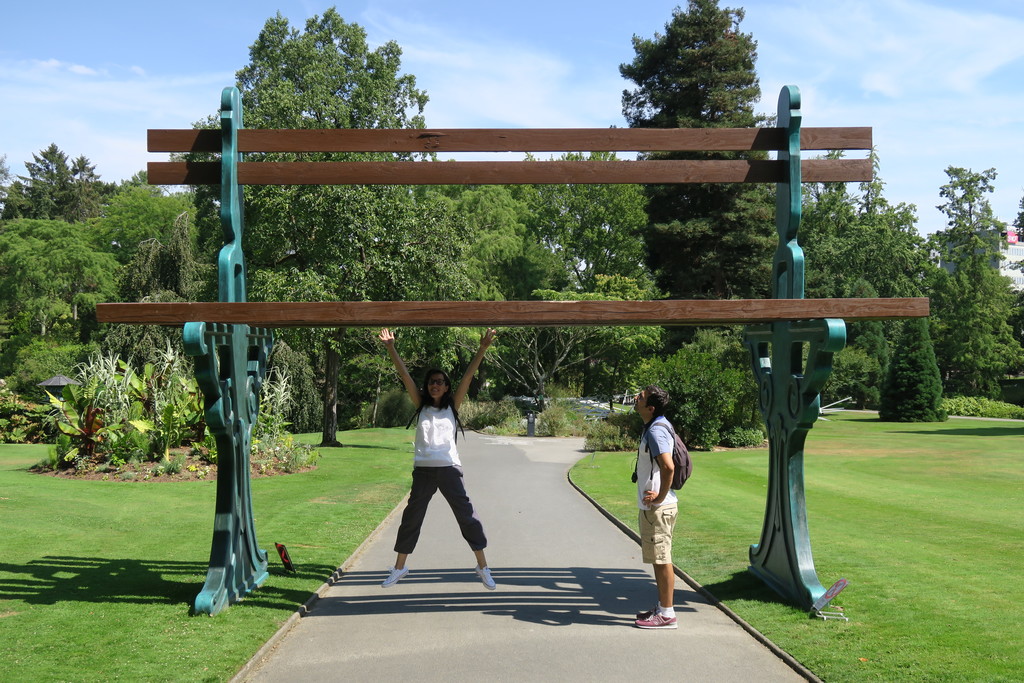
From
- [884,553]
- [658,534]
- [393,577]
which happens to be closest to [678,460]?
[658,534]

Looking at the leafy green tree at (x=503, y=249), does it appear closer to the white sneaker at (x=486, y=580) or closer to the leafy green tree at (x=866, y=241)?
the leafy green tree at (x=866, y=241)

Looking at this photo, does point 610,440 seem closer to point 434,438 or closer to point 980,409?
point 434,438

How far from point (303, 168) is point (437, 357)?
21628 millimetres

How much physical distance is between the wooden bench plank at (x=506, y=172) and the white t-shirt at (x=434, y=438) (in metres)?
1.98

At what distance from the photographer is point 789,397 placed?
7.30m

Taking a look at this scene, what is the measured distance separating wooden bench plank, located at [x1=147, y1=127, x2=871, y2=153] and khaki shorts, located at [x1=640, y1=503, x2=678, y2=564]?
3.03 m

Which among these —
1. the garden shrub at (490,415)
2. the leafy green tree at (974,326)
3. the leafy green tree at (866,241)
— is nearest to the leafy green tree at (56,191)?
the garden shrub at (490,415)

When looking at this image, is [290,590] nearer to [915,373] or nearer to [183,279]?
[183,279]

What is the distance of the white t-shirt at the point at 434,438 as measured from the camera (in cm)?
738

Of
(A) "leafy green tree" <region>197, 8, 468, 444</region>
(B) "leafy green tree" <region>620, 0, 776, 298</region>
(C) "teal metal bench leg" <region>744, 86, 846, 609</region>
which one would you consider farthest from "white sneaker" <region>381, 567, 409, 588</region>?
(B) "leafy green tree" <region>620, 0, 776, 298</region>

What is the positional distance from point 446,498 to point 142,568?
3.37 meters

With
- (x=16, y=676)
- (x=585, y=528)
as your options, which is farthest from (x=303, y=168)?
(x=585, y=528)

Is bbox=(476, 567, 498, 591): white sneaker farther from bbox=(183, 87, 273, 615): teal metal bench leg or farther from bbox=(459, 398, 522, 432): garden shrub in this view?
bbox=(459, 398, 522, 432): garden shrub

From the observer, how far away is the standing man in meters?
6.54
